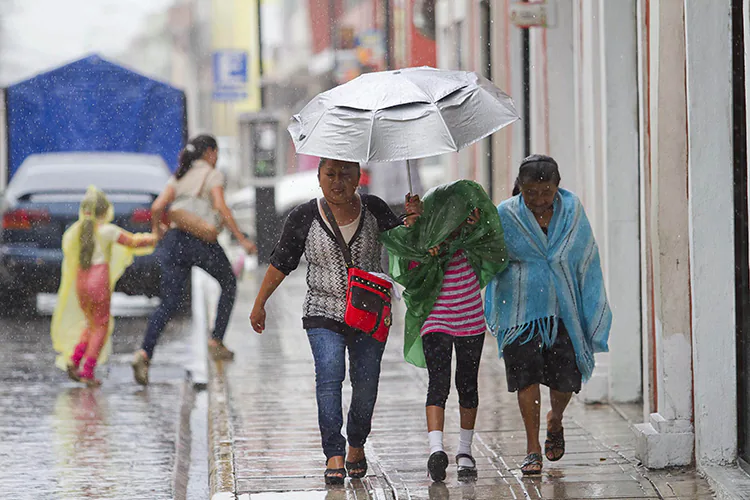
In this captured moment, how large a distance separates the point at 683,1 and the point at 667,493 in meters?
2.33

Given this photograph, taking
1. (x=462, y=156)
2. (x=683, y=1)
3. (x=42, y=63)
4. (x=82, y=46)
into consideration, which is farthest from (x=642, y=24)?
(x=82, y=46)

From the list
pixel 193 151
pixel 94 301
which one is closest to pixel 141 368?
pixel 94 301

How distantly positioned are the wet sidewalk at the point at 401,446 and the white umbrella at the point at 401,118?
1573 millimetres

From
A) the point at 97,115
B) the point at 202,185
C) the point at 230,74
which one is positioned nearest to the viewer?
the point at 202,185

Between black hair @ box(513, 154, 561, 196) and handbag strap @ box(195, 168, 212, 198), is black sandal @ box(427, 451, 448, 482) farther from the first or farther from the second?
handbag strap @ box(195, 168, 212, 198)

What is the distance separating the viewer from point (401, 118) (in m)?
6.63

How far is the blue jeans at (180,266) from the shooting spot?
11.0 meters

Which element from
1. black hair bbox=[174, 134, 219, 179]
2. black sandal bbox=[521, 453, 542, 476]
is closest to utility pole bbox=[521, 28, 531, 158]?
black hair bbox=[174, 134, 219, 179]

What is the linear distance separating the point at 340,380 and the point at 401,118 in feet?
4.26

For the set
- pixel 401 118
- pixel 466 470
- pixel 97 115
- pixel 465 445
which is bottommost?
pixel 466 470

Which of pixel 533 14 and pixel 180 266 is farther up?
pixel 533 14

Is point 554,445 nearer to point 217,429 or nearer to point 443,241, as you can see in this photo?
point 443,241

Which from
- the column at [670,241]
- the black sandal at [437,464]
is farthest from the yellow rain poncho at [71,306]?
the column at [670,241]

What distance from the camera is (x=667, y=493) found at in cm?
664
